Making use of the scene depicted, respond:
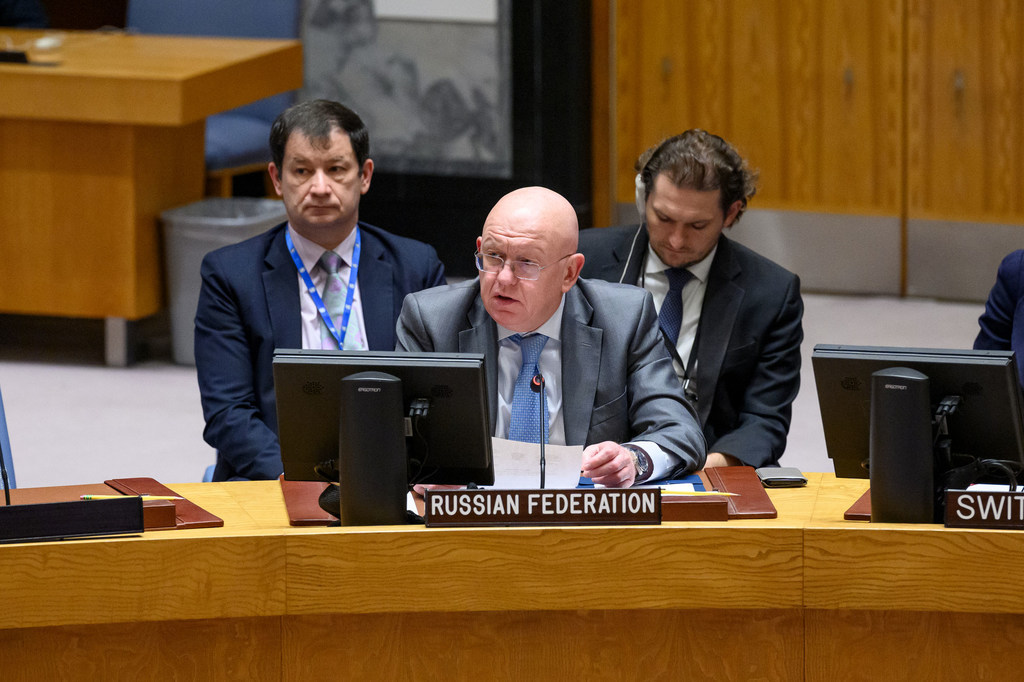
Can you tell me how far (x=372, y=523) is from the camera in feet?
7.80

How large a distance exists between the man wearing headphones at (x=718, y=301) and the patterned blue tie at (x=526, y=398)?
1.91 feet

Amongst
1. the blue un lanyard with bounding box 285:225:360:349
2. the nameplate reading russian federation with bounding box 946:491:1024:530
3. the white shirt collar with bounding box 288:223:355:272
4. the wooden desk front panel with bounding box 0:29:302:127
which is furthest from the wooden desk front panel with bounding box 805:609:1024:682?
the wooden desk front panel with bounding box 0:29:302:127

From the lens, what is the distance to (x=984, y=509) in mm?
2287

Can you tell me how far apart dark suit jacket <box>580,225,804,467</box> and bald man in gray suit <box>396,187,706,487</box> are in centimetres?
41

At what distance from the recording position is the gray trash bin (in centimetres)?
561

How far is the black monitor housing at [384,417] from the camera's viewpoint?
2334 millimetres

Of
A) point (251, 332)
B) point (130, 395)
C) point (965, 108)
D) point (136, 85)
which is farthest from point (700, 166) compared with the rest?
point (965, 108)

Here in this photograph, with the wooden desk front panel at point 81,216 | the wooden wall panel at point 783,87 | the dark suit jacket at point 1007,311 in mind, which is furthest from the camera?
the wooden wall panel at point 783,87

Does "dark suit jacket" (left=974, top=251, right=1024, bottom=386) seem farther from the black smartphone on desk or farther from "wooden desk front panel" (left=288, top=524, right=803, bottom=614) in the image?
"wooden desk front panel" (left=288, top=524, right=803, bottom=614)

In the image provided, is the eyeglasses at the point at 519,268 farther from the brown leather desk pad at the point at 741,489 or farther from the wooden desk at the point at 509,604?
the wooden desk at the point at 509,604

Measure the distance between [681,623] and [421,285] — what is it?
1426 millimetres

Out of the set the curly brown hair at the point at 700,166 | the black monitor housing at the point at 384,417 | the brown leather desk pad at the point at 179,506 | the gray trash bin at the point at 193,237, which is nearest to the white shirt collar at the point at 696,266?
the curly brown hair at the point at 700,166

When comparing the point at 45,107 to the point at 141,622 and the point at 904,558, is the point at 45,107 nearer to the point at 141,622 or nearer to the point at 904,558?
the point at 141,622

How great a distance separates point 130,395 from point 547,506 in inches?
137
